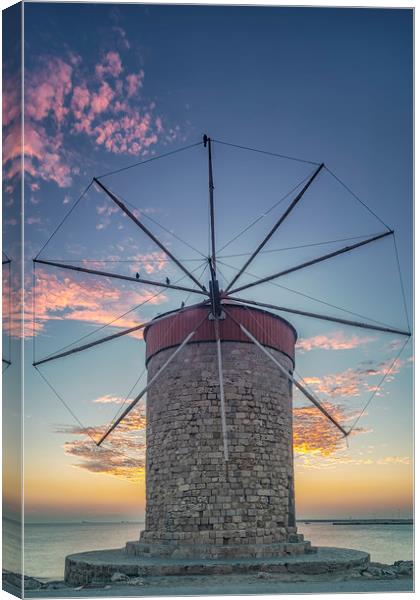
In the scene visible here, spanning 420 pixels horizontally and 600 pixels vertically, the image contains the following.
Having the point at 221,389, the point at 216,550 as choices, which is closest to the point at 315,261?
the point at 221,389

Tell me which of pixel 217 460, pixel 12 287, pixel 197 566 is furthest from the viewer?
pixel 217 460

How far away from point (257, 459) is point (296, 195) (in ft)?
16.8

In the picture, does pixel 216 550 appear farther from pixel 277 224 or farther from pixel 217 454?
pixel 277 224

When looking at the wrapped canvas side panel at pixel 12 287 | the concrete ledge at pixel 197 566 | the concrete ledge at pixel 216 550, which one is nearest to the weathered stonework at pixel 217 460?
the concrete ledge at pixel 216 550

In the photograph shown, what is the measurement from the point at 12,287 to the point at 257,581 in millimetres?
6009

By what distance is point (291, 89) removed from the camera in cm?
1254

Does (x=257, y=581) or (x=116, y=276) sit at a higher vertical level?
(x=116, y=276)

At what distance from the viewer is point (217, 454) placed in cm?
1403

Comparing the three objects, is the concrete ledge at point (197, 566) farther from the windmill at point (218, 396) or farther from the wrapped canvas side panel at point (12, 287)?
the wrapped canvas side panel at point (12, 287)

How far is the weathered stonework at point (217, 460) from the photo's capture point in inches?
540

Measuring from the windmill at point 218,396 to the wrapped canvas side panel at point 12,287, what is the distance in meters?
3.65

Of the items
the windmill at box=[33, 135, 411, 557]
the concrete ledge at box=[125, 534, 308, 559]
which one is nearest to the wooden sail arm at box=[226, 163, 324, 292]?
the windmill at box=[33, 135, 411, 557]

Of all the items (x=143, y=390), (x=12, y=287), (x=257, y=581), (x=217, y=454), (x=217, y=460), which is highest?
(x=12, y=287)

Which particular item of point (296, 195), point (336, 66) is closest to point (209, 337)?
point (296, 195)
